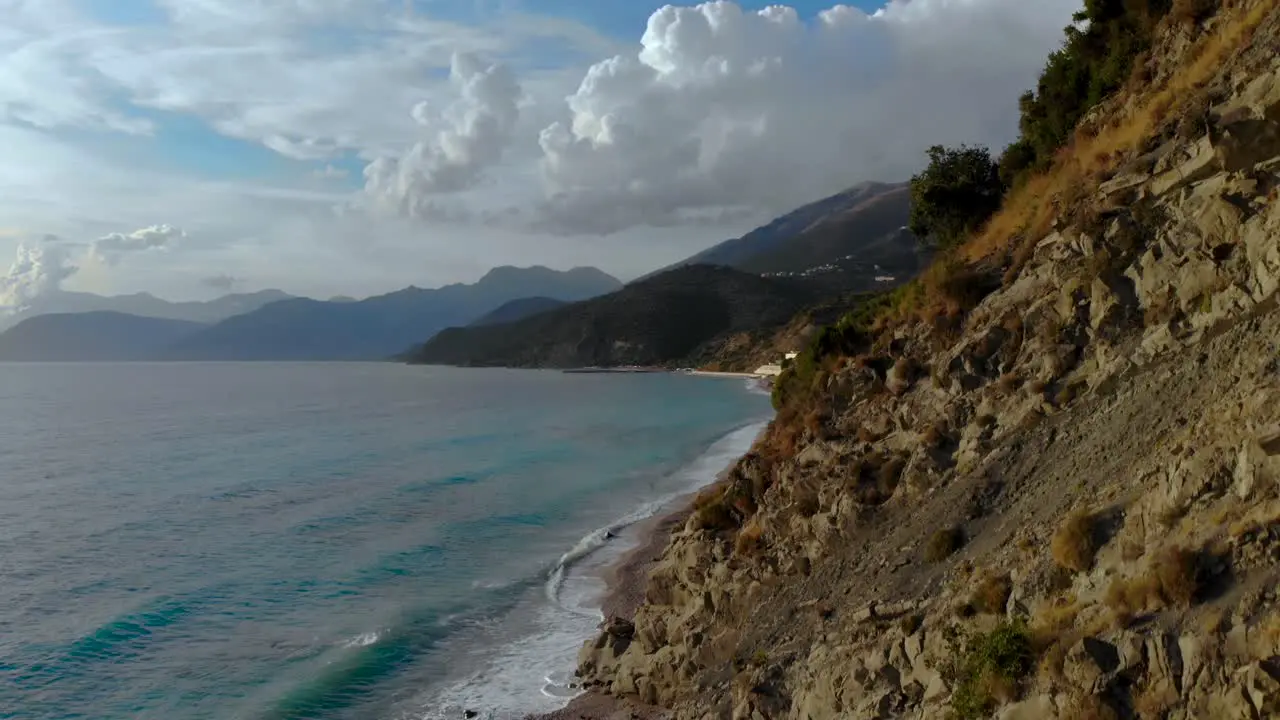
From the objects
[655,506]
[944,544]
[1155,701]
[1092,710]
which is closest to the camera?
[1155,701]

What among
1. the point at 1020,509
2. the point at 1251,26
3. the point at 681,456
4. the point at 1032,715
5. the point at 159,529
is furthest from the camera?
the point at 681,456

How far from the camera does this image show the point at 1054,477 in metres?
11.2

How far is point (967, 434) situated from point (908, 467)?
1115 mm

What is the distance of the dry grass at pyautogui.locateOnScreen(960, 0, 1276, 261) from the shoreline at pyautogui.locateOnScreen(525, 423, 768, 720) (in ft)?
23.9

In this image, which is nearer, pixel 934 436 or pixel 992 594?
pixel 992 594

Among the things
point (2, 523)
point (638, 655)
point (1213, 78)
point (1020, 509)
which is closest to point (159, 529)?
point (2, 523)

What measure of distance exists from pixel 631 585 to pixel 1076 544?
20.4 metres

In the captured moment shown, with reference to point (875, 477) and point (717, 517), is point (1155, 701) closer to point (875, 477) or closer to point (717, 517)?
point (875, 477)

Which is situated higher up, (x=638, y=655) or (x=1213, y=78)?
(x=1213, y=78)

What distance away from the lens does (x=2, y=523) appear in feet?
137

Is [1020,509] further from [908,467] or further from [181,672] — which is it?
[181,672]

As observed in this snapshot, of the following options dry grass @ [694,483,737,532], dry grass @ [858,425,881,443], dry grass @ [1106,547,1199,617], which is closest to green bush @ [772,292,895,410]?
dry grass @ [858,425,881,443]

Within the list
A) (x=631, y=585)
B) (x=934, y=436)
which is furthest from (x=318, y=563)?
(x=934, y=436)

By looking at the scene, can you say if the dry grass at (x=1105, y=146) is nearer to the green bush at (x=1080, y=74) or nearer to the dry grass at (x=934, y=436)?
the green bush at (x=1080, y=74)
